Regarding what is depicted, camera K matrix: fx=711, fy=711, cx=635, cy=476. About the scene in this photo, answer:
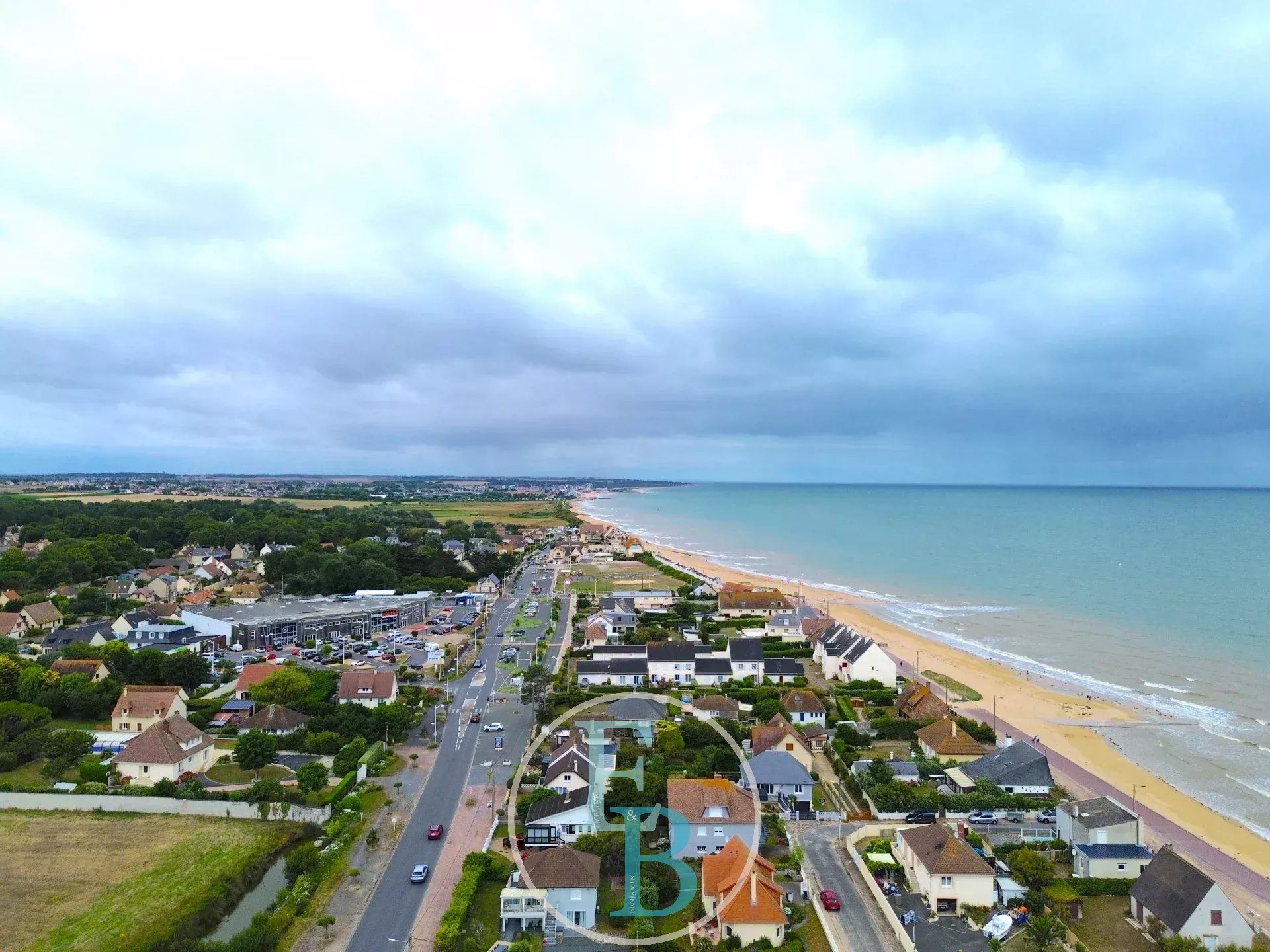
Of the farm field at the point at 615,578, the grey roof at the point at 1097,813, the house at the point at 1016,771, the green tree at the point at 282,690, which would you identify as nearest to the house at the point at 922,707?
the house at the point at 1016,771

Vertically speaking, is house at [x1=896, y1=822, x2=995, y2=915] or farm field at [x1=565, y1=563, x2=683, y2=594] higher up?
house at [x1=896, y1=822, x2=995, y2=915]

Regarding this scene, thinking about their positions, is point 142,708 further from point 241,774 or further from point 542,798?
point 542,798

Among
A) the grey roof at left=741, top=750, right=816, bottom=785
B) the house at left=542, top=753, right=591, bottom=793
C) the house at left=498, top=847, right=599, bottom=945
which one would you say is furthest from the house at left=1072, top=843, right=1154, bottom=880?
the house at left=542, top=753, right=591, bottom=793

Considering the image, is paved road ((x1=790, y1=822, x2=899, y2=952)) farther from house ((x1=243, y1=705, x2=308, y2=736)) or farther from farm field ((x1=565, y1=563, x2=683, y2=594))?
farm field ((x1=565, y1=563, x2=683, y2=594))

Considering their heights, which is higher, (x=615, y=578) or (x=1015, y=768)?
(x=1015, y=768)

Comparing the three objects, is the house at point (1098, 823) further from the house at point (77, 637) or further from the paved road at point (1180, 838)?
the house at point (77, 637)

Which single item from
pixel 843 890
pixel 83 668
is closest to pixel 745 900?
pixel 843 890
